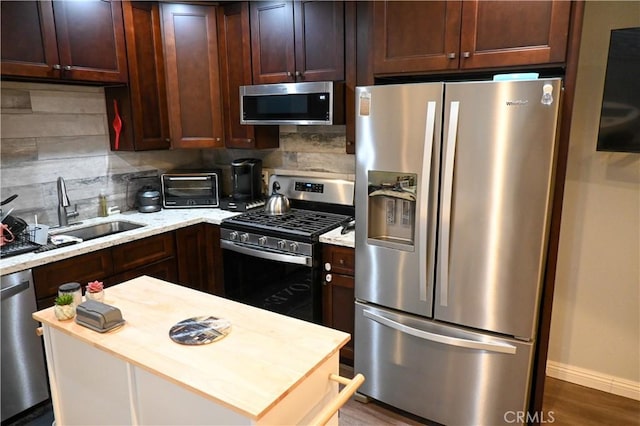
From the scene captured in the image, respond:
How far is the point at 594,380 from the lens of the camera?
259 centimetres

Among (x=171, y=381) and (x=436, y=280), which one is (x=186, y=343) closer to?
(x=171, y=381)

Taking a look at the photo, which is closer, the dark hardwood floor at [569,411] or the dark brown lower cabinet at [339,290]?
the dark hardwood floor at [569,411]

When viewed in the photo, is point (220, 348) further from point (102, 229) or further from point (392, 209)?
point (102, 229)

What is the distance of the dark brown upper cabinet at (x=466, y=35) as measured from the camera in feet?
6.02

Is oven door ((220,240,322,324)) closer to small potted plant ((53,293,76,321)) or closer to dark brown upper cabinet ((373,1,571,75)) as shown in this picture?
dark brown upper cabinet ((373,1,571,75))

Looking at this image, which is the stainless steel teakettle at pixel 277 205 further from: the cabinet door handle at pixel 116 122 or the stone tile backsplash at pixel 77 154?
the cabinet door handle at pixel 116 122

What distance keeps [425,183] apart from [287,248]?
104 centimetres

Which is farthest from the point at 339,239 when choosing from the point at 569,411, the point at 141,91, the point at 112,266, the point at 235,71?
the point at 141,91

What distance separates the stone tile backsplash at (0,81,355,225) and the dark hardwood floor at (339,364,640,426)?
1571 mm

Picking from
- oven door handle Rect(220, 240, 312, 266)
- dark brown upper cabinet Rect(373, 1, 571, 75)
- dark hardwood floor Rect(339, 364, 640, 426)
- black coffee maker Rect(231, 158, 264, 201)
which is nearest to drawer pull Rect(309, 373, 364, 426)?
dark hardwood floor Rect(339, 364, 640, 426)

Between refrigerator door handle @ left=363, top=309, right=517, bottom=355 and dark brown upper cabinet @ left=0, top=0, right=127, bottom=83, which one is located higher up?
dark brown upper cabinet @ left=0, top=0, right=127, bottom=83

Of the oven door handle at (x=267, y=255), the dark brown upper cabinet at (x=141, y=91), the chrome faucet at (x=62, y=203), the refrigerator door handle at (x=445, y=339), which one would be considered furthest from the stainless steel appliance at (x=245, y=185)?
the refrigerator door handle at (x=445, y=339)

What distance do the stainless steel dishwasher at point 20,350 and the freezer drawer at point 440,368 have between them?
1726mm

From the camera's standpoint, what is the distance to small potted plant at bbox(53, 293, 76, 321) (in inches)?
58.9
